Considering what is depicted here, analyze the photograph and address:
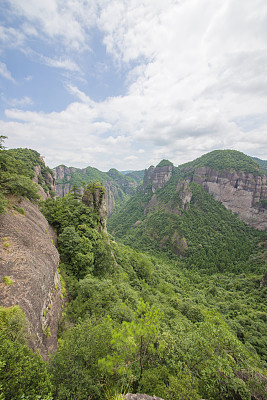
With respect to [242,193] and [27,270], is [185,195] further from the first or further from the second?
[27,270]

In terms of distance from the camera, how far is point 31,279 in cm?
1012

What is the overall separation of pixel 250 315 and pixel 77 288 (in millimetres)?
45927

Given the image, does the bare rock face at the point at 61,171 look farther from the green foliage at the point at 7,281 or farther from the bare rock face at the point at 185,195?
the green foliage at the point at 7,281

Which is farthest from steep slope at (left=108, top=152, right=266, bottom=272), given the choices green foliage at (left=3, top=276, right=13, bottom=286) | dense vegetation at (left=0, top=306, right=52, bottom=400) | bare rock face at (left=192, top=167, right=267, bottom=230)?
dense vegetation at (left=0, top=306, right=52, bottom=400)

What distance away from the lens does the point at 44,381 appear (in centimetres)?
491

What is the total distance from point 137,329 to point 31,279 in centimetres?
757

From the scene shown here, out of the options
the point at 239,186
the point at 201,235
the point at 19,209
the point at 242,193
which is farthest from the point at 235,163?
the point at 19,209

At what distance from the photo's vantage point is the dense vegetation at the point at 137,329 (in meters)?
6.26

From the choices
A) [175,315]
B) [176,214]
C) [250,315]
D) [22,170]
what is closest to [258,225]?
[176,214]

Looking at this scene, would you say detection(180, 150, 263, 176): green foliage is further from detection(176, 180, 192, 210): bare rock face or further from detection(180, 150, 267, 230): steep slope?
detection(176, 180, 192, 210): bare rock face

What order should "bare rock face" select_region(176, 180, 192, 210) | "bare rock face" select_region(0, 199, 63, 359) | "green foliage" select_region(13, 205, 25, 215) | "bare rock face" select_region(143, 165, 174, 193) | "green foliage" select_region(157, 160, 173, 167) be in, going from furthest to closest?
1. "green foliage" select_region(157, 160, 173, 167)
2. "bare rock face" select_region(143, 165, 174, 193)
3. "bare rock face" select_region(176, 180, 192, 210)
4. "green foliage" select_region(13, 205, 25, 215)
5. "bare rock face" select_region(0, 199, 63, 359)

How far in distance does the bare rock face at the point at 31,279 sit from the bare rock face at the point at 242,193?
11058cm

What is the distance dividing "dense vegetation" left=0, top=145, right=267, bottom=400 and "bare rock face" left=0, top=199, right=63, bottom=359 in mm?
1288

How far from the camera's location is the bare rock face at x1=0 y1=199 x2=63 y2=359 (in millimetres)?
8740
